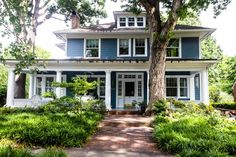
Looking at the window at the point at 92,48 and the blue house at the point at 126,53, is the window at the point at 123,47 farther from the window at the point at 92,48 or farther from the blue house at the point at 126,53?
the window at the point at 92,48

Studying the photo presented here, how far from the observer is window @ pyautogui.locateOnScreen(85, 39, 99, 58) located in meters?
23.2

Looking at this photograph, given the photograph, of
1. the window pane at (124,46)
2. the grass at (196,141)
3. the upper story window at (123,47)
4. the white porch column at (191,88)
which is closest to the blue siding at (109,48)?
A: the upper story window at (123,47)

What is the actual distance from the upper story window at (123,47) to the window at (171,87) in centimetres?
399

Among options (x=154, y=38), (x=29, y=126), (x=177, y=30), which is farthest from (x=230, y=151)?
(x=177, y=30)

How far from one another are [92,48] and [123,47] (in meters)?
2.50

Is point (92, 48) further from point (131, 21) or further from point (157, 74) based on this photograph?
point (157, 74)

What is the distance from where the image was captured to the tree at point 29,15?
20344 millimetres

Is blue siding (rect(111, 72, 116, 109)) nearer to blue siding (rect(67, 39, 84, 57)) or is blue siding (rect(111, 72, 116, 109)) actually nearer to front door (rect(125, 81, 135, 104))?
front door (rect(125, 81, 135, 104))

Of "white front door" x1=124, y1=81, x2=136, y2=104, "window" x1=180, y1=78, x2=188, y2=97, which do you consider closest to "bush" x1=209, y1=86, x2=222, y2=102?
"window" x1=180, y1=78, x2=188, y2=97

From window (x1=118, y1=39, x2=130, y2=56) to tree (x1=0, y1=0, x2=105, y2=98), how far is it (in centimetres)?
371

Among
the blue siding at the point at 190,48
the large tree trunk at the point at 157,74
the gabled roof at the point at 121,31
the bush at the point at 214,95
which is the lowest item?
the bush at the point at 214,95

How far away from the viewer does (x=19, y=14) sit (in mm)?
23172

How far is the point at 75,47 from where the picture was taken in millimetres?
23312

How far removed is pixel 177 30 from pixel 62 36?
9281mm
